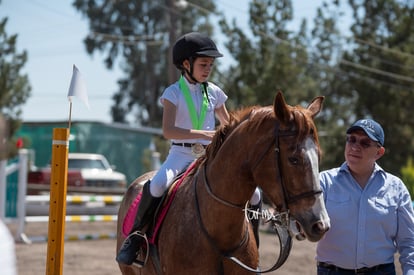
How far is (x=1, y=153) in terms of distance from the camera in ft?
9.11

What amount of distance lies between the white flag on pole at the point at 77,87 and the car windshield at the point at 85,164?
25.5 metres

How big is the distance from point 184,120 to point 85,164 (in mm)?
26318

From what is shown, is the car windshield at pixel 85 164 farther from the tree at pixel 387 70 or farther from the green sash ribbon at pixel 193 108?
the green sash ribbon at pixel 193 108

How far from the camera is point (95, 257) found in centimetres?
1291

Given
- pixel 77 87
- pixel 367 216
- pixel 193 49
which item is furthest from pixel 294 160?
pixel 77 87

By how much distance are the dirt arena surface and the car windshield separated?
14.1 m

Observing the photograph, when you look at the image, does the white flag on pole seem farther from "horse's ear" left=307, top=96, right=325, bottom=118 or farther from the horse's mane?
"horse's ear" left=307, top=96, right=325, bottom=118

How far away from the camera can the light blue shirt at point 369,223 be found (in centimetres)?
474

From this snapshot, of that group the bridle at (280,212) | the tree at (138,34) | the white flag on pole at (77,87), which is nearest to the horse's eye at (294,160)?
the bridle at (280,212)

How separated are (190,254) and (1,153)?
7.84 ft

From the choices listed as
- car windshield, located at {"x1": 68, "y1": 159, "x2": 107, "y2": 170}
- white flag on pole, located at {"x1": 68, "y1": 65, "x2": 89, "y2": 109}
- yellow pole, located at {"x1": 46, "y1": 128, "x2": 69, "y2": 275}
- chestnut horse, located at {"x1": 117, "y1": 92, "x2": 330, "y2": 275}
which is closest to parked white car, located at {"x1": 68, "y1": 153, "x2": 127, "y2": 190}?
car windshield, located at {"x1": 68, "y1": 159, "x2": 107, "y2": 170}

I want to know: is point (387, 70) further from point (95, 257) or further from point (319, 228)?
point (319, 228)

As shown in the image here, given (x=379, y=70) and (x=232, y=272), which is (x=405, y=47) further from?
(x=232, y=272)

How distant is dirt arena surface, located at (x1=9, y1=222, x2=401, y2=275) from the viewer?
37.4ft
